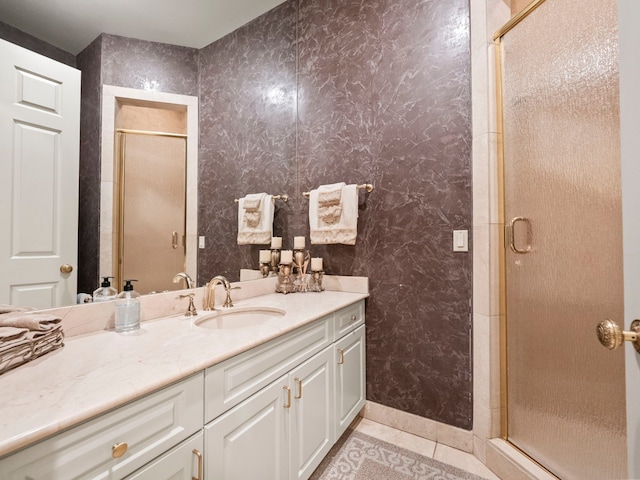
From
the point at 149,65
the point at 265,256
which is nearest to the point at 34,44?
the point at 149,65

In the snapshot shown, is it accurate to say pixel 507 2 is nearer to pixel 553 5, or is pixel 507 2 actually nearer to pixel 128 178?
Answer: pixel 553 5

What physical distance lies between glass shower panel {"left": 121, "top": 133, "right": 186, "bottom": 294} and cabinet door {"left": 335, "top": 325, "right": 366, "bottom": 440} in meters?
0.88

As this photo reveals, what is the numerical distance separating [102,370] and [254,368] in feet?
1.35

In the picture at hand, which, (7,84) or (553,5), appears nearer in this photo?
→ (7,84)

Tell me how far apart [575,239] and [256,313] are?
1403 millimetres

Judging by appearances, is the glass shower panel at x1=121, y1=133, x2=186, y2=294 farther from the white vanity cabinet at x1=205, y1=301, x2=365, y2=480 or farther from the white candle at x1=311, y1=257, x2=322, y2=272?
the white candle at x1=311, y1=257, x2=322, y2=272

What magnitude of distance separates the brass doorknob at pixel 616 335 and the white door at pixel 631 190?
0.02 metres

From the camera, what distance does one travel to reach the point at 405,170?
174 centimetres

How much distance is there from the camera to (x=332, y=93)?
2.00m

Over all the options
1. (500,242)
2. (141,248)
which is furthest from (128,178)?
(500,242)

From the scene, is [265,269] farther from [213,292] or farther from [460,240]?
[460,240]

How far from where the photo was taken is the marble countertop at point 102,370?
51cm

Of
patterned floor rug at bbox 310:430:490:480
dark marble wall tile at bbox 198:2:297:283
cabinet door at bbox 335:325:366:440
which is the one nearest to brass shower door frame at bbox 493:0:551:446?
patterned floor rug at bbox 310:430:490:480

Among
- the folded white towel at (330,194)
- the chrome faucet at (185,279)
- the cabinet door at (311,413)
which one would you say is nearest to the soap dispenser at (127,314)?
the chrome faucet at (185,279)
